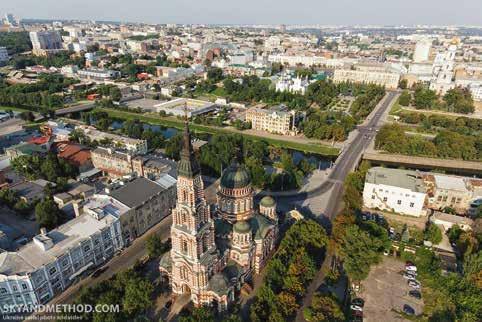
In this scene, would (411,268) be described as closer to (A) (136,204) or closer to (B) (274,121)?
(A) (136,204)

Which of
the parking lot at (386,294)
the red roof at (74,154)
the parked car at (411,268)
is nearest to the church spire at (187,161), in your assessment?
the parking lot at (386,294)

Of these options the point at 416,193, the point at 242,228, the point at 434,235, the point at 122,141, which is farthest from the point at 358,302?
the point at 122,141

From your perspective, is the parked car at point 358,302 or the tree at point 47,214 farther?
the tree at point 47,214

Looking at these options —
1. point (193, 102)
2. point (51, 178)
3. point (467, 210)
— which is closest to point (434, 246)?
point (467, 210)

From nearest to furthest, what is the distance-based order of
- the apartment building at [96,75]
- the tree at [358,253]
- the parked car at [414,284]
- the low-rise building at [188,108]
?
1. the tree at [358,253]
2. the parked car at [414,284]
3. the low-rise building at [188,108]
4. the apartment building at [96,75]

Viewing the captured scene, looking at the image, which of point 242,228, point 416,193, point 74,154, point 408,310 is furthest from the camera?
point 74,154

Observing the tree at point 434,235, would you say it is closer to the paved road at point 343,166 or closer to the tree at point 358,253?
the tree at point 358,253
